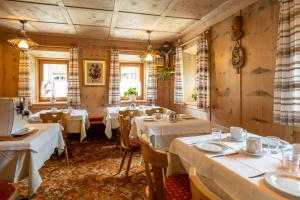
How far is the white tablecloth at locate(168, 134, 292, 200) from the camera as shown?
34.1 inches

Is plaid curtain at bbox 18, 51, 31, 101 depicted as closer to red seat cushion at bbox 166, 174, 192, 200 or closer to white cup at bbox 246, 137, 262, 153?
red seat cushion at bbox 166, 174, 192, 200

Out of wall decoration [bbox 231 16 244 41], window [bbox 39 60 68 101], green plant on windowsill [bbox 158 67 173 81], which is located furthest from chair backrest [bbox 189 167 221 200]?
window [bbox 39 60 68 101]

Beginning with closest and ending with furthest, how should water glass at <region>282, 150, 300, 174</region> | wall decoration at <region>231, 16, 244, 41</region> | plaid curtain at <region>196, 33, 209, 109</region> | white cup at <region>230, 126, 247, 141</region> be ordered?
water glass at <region>282, 150, 300, 174</region> < white cup at <region>230, 126, 247, 141</region> < wall decoration at <region>231, 16, 244, 41</region> < plaid curtain at <region>196, 33, 209, 109</region>

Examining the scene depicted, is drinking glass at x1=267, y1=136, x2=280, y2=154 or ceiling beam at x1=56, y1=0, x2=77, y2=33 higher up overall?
ceiling beam at x1=56, y1=0, x2=77, y2=33

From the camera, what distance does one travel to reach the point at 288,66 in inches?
80.4

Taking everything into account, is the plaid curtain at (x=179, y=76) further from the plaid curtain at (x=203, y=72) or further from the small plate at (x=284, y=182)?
the small plate at (x=284, y=182)

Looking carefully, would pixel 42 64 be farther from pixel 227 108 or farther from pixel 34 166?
pixel 227 108

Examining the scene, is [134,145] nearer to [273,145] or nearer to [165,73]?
[273,145]

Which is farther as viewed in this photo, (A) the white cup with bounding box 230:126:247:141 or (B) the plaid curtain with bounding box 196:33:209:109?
(B) the plaid curtain with bounding box 196:33:209:109

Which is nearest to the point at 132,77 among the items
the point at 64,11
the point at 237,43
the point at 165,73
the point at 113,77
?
the point at 113,77

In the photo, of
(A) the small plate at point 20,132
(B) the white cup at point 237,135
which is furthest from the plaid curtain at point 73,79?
(B) the white cup at point 237,135

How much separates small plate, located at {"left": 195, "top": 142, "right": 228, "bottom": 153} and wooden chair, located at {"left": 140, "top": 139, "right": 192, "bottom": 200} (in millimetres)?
304

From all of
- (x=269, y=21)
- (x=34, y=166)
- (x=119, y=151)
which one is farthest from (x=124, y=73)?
(x=34, y=166)

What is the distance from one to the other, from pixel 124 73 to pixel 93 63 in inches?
36.3
